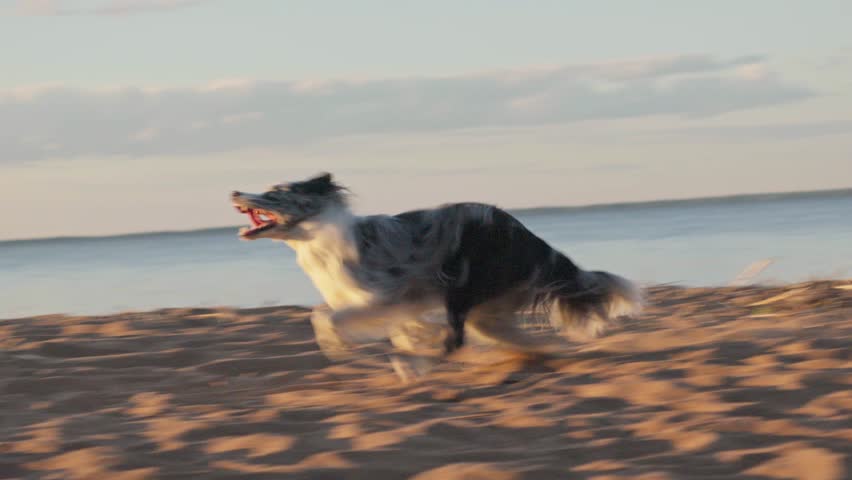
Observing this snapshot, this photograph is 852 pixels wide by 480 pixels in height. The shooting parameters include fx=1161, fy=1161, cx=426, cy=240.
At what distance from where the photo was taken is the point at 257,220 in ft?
20.1

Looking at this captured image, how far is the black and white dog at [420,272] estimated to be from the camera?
612cm

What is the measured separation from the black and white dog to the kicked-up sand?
0.25 metres

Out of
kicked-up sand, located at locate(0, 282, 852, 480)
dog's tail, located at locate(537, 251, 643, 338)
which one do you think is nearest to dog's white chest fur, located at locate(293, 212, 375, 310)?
kicked-up sand, located at locate(0, 282, 852, 480)

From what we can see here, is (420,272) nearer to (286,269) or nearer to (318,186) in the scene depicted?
(318,186)

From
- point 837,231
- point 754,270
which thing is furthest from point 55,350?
point 837,231

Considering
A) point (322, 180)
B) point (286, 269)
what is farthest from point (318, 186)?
point (286, 269)

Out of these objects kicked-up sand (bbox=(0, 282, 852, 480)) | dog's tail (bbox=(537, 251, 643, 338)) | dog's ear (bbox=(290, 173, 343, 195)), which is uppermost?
dog's ear (bbox=(290, 173, 343, 195))

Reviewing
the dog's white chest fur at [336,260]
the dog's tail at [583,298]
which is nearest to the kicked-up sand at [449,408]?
the dog's tail at [583,298]

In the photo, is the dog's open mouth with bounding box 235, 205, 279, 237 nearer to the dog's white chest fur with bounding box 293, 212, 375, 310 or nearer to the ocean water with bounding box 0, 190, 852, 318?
the dog's white chest fur with bounding box 293, 212, 375, 310

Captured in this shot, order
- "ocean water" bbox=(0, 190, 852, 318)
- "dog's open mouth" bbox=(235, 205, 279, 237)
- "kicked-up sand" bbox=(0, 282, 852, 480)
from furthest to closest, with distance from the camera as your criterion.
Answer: "ocean water" bbox=(0, 190, 852, 318), "dog's open mouth" bbox=(235, 205, 279, 237), "kicked-up sand" bbox=(0, 282, 852, 480)

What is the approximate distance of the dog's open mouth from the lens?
600 centimetres

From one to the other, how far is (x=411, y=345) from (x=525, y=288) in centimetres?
70

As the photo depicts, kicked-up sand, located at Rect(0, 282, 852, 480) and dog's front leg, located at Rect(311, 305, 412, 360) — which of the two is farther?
dog's front leg, located at Rect(311, 305, 412, 360)

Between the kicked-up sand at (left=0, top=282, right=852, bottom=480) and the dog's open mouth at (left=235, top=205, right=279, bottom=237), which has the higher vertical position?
the dog's open mouth at (left=235, top=205, right=279, bottom=237)
